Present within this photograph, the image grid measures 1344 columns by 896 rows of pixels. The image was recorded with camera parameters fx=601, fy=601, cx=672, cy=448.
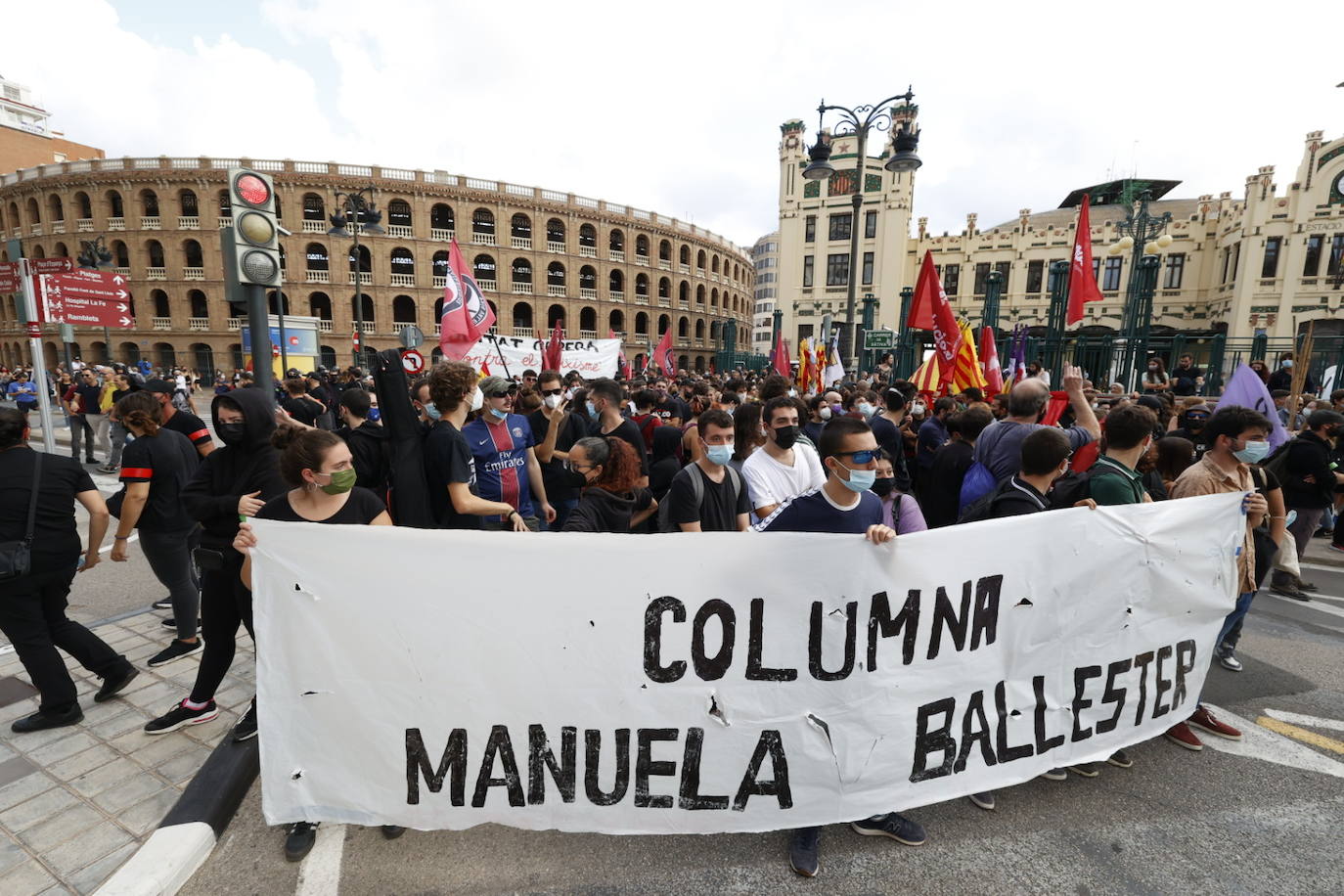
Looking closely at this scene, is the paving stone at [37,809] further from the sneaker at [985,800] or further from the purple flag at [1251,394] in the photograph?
the purple flag at [1251,394]

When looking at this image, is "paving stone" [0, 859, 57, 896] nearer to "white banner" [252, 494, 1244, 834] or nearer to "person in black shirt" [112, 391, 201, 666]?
"white banner" [252, 494, 1244, 834]

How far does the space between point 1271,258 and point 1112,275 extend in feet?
22.4

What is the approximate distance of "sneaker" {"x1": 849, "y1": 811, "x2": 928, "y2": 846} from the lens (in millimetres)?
2717

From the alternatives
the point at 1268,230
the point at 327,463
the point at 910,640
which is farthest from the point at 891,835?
the point at 1268,230

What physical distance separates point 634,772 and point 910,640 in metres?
1.33

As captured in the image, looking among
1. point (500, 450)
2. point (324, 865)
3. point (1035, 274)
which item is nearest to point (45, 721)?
point (324, 865)

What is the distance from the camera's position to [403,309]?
4400cm

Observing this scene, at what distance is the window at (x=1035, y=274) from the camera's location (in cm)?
3647

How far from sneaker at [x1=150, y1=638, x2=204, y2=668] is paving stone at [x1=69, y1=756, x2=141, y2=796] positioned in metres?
1.14

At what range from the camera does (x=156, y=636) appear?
175 inches

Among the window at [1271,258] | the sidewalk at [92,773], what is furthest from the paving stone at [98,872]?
the window at [1271,258]

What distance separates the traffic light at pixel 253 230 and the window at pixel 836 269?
120ft

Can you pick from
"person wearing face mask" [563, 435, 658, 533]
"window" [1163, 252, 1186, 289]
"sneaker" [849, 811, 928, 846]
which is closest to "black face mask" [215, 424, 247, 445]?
"person wearing face mask" [563, 435, 658, 533]

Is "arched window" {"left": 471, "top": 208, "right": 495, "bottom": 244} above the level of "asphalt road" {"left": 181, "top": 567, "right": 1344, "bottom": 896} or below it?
above
